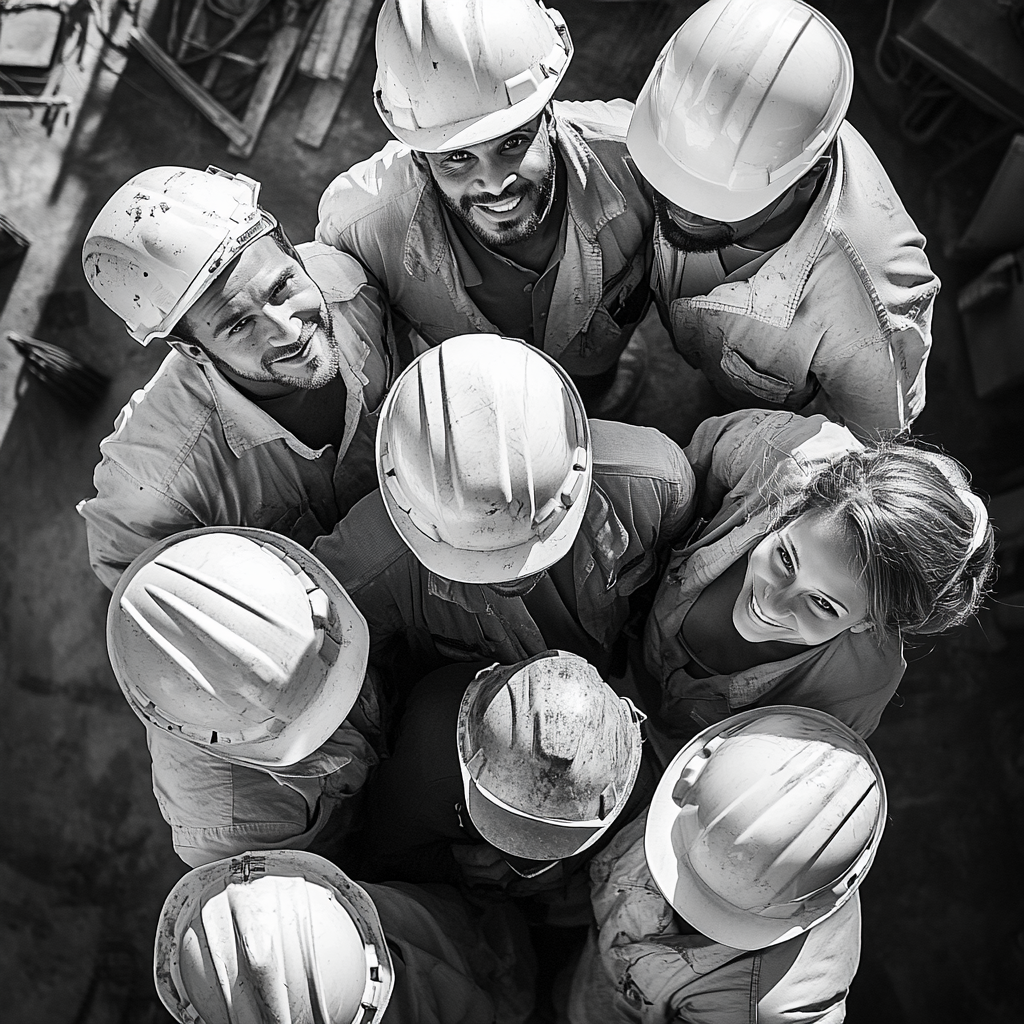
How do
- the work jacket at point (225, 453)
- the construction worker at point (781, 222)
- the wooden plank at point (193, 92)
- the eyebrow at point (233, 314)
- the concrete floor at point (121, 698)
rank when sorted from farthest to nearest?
1. the wooden plank at point (193, 92)
2. the concrete floor at point (121, 698)
3. the work jacket at point (225, 453)
4. the eyebrow at point (233, 314)
5. the construction worker at point (781, 222)

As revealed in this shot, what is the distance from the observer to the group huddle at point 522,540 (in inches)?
104

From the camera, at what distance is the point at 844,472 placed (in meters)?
2.67

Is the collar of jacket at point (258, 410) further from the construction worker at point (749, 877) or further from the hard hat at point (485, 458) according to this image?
the construction worker at point (749, 877)

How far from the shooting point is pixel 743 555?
3.00 meters

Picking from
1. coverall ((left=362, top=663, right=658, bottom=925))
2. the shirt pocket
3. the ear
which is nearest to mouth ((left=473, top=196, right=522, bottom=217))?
the shirt pocket

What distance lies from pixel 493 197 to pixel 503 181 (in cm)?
6

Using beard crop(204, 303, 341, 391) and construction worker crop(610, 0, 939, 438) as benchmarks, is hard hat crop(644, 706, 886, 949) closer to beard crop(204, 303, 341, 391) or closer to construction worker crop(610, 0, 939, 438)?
construction worker crop(610, 0, 939, 438)

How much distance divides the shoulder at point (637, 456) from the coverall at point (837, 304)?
52 cm

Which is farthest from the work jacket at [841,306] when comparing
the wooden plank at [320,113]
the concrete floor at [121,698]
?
the wooden plank at [320,113]

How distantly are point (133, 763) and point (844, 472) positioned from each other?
3.81 metres

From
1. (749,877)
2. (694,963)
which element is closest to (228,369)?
(749,877)

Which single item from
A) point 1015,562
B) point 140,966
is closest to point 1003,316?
point 1015,562

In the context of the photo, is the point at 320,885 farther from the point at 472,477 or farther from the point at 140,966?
the point at 140,966

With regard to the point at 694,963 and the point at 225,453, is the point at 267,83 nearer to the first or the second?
the point at 225,453
